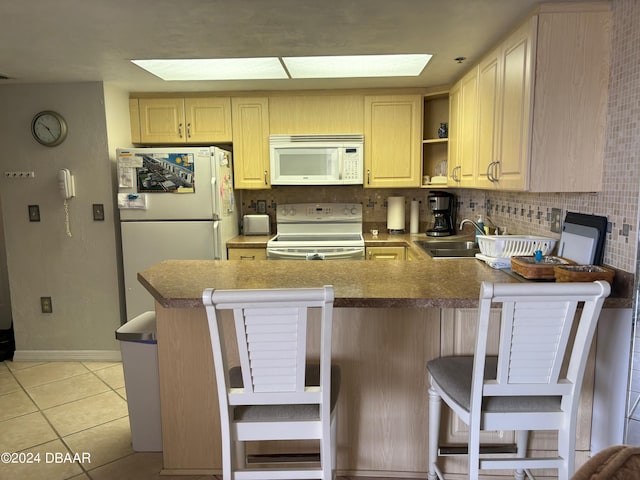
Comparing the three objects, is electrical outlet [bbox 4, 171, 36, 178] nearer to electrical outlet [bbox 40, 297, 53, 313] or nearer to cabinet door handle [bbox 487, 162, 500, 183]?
electrical outlet [bbox 40, 297, 53, 313]

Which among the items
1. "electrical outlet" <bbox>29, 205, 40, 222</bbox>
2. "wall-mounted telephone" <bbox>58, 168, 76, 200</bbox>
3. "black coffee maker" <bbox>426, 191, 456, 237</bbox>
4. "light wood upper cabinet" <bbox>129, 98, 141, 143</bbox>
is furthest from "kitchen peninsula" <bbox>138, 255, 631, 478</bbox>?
"light wood upper cabinet" <bbox>129, 98, 141, 143</bbox>

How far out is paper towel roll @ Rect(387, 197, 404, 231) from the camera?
3.92m

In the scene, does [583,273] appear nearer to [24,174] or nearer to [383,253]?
[383,253]

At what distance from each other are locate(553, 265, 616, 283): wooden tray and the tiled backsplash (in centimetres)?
7

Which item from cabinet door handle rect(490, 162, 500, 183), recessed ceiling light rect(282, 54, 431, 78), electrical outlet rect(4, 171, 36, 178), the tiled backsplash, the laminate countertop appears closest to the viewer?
the laminate countertop

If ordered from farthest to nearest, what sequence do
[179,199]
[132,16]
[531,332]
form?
[179,199] < [132,16] < [531,332]

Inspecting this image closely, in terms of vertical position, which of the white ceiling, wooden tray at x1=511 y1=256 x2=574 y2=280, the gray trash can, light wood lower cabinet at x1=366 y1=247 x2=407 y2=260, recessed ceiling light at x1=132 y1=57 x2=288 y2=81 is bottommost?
the gray trash can

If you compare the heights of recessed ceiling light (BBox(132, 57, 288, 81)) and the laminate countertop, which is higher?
recessed ceiling light (BBox(132, 57, 288, 81))

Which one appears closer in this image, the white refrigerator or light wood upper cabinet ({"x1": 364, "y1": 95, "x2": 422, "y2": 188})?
the white refrigerator

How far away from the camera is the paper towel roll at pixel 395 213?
3918mm

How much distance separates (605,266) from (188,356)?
5.95 ft

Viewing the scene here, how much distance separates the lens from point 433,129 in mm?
3854

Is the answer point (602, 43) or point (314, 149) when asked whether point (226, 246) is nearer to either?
point (314, 149)

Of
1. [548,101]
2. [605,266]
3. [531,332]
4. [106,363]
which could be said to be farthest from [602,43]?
[106,363]
